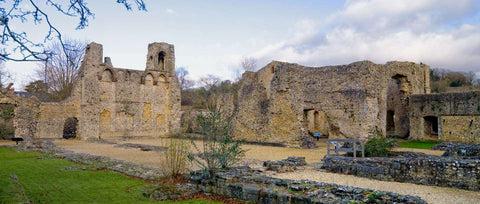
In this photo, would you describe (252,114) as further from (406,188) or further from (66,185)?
(66,185)

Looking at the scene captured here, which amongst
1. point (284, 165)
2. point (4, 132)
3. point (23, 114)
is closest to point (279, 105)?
point (284, 165)

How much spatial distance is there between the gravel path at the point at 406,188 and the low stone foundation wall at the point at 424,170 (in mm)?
252

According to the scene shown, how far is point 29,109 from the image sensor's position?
20.8 metres

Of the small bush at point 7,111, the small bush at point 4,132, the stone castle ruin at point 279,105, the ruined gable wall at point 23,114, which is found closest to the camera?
the stone castle ruin at point 279,105

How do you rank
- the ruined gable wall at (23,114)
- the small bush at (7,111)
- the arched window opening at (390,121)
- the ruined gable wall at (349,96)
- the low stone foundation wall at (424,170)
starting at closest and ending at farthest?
the low stone foundation wall at (424,170), the ruined gable wall at (349,96), the ruined gable wall at (23,114), the small bush at (7,111), the arched window opening at (390,121)

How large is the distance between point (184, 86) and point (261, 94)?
42.2m

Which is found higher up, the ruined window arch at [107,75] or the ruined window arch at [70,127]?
the ruined window arch at [107,75]

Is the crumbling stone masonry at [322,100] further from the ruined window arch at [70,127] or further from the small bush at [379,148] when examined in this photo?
the ruined window arch at [70,127]

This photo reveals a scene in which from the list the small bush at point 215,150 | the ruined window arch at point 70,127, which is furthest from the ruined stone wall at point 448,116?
the ruined window arch at point 70,127

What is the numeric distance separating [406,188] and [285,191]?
3.13 metres

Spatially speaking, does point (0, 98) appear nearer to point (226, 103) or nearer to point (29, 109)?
point (29, 109)

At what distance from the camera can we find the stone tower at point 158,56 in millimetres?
27312

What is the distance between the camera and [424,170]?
7.79m

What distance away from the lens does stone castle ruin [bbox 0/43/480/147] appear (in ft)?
59.8
